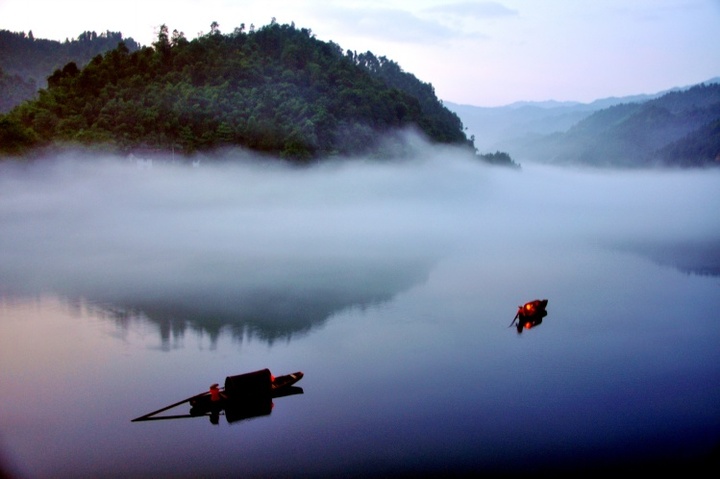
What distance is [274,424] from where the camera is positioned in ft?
26.1

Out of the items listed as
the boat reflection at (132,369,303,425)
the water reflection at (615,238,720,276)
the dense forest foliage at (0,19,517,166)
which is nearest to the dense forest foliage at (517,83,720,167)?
the dense forest foliage at (0,19,517,166)

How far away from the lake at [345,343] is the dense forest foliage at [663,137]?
34820 millimetres

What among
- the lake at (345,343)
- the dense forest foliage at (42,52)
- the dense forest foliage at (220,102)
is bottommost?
the lake at (345,343)

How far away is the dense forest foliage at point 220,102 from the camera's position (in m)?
28.1

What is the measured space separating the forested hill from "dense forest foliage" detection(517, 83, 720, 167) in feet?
105

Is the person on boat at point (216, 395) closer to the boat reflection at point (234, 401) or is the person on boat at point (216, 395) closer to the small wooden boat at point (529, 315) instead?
the boat reflection at point (234, 401)

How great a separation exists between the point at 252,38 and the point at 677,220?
25.2 meters

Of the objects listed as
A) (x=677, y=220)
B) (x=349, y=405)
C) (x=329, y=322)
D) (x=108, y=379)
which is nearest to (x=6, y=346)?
(x=108, y=379)

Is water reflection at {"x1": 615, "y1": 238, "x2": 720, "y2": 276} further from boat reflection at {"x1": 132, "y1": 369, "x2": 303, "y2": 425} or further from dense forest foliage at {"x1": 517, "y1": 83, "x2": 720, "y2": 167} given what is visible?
dense forest foliage at {"x1": 517, "y1": 83, "x2": 720, "y2": 167}

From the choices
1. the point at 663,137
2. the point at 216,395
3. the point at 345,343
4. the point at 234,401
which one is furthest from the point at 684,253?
the point at 663,137

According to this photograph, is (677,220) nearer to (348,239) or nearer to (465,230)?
(465,230)

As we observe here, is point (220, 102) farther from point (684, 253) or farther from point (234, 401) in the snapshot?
point (234, 401)

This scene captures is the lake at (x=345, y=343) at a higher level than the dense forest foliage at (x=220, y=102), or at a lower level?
lower

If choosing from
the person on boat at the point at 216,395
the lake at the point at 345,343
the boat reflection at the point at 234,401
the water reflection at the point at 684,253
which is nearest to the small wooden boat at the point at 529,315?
the lake at the point at 345,343
